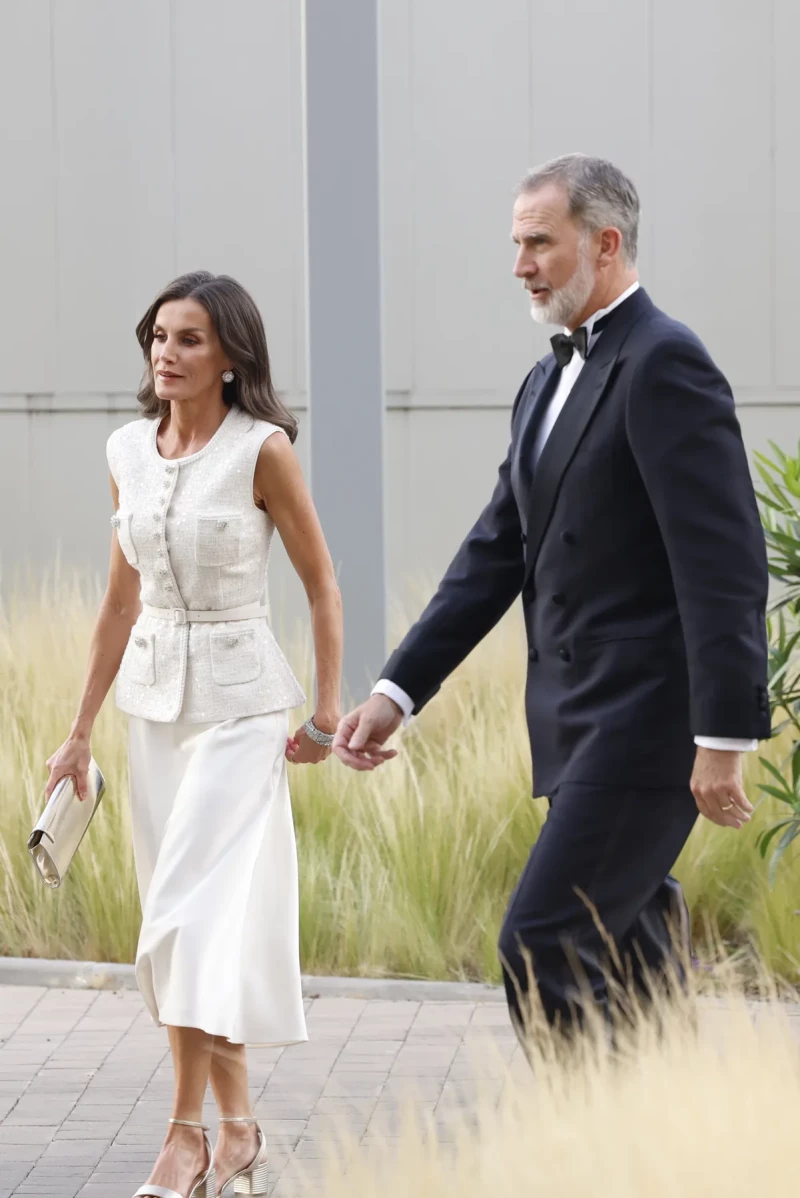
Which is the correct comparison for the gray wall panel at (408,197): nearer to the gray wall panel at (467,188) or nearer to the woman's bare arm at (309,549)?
the gray wall panel at (467,188)

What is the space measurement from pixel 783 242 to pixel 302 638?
4.46 meters

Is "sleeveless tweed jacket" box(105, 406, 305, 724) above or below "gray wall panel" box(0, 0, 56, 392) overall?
below

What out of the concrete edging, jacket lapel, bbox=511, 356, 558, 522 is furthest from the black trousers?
the concrete edging

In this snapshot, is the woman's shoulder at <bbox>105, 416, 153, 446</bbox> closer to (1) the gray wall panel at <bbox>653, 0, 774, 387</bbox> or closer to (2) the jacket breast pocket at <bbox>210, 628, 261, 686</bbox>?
(2) the jacket breast pocket at <bbox>210, 628, 261, 686</bbox>

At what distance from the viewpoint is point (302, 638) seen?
26.1 feet

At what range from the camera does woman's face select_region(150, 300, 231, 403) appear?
13.3 feet

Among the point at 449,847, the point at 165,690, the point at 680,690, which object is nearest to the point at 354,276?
the point at 449,847

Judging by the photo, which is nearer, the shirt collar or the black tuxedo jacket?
the black tuxedo jacket

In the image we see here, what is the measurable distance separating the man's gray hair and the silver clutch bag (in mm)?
1648

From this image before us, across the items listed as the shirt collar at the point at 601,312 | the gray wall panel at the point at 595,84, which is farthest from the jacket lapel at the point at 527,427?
the gray wall panel at the point at 595,84

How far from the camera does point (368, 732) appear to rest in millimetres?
3846

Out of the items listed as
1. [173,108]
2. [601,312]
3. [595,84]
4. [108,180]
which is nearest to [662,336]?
[601,312]

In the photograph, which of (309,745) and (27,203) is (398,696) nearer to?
(309,745)

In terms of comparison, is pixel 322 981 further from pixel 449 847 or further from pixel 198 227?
pixel 198 227
